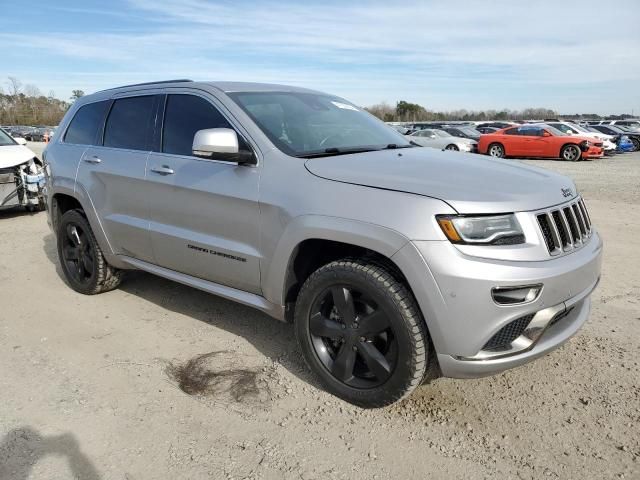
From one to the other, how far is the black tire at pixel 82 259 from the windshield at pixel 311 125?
6.92 ft

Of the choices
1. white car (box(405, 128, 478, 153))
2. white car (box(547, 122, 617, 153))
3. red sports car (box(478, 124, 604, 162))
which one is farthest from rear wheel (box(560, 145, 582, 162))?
white car (box(405, 128, 478, 153))

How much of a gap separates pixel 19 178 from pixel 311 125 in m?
7.05

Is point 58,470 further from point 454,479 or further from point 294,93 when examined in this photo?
point 294,93

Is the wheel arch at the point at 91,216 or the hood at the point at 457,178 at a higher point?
the hood at the point at 457,178

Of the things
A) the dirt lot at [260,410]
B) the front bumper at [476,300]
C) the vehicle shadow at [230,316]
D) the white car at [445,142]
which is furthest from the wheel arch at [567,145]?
the front bumper at [476,300]

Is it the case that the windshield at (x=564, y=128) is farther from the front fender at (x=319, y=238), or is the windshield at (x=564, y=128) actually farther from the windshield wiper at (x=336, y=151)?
the front fender at (x=319, y=238)

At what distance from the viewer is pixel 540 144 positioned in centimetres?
2128

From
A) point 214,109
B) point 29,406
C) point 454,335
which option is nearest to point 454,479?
point 454,335

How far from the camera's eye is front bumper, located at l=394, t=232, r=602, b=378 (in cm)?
248

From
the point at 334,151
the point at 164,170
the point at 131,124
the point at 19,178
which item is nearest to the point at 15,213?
the point at 19,178

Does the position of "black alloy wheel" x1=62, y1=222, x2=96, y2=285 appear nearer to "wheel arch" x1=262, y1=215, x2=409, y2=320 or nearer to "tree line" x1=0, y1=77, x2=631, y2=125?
"wheel arch" x1=262, y1=215, x2=409, y2=320

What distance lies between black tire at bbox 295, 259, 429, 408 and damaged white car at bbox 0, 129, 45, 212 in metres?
7.45

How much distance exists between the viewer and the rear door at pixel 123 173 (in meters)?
4.07

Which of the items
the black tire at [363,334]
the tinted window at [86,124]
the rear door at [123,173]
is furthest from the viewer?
the tinted window at [86,124]
